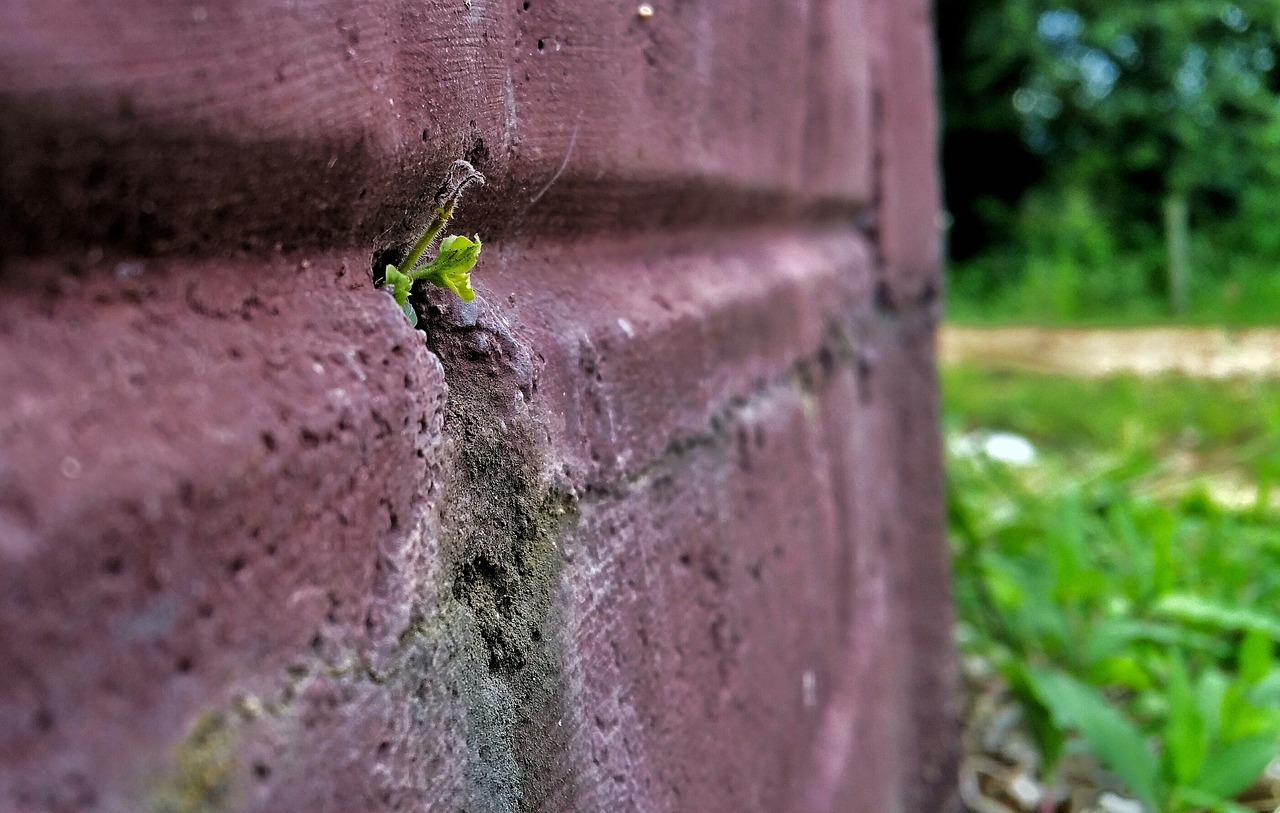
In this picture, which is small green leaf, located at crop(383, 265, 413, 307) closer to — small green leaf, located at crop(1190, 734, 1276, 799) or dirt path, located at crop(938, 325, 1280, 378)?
small green leaf, located at crop(1190, 734, 1276, 799)

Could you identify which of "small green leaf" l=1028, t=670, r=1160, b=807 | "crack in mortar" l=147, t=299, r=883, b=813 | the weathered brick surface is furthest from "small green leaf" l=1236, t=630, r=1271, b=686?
"crack in mortar" l=147, t=299, r=883, b=813

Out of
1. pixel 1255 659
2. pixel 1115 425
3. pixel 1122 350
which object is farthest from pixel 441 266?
pixel 1122 350

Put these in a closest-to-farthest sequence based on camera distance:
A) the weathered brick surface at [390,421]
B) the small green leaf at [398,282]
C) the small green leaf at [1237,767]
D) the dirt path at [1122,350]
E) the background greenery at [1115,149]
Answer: the weathered brick surface at [390,421] → the small green leaf at [398,282] → the small green leaf at [1237,767] → the dirt path at [1122,350] → the background greenery at [1115,149]

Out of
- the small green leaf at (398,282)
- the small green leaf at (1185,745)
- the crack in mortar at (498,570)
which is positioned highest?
the small green leaf at (398,282)

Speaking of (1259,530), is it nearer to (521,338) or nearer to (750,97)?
(750,97)

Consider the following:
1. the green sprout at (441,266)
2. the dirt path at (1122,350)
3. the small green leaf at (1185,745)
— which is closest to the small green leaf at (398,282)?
the green sprout at (441,266)

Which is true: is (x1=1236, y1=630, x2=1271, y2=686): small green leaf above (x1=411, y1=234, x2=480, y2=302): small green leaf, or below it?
below

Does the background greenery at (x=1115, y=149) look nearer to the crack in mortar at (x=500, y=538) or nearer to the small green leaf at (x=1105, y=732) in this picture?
the small green leaf at (x=1105, y=732)
